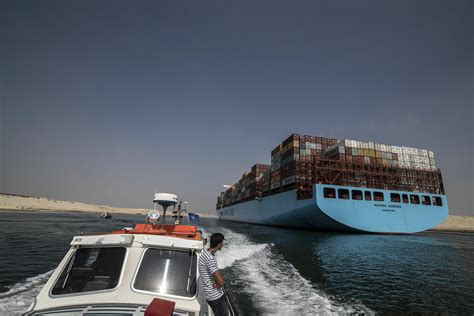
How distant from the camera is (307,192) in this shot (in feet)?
131

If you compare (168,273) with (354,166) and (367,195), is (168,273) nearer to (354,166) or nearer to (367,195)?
(367,195)

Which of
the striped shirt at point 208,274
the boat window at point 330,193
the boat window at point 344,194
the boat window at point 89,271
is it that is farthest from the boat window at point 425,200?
the boat window at point 89,271

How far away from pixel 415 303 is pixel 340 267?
5.97m

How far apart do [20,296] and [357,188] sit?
38.1 m

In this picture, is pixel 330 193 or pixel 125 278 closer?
pixel 125 278

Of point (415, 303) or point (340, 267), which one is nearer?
point (415, 303)

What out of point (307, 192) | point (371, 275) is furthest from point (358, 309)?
point (307, 192)

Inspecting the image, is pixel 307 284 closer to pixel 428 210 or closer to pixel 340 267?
pixel 340 267

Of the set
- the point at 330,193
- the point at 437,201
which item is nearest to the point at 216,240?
the point at 330,193

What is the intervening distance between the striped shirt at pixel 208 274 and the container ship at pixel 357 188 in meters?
32.6

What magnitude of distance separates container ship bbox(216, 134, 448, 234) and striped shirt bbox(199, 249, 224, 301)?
3257 centimetres

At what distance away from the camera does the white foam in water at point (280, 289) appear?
891 centimetres

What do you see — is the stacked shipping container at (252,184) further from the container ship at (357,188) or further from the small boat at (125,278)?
the small boat at (125,278)

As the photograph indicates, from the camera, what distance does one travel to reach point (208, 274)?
15.3ft
